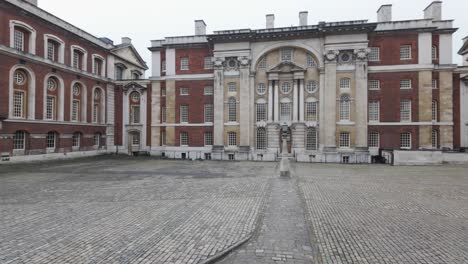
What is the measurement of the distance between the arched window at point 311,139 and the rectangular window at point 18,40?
3121cm

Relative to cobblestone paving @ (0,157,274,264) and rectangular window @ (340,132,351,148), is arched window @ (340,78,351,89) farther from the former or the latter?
cobblestone paving @ (0,157,274,264)

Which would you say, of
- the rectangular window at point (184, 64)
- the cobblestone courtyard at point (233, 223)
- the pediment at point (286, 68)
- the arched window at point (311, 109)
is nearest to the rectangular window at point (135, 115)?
the rectangular window at point (184, 64)

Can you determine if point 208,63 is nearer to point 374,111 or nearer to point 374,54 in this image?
point 374,54

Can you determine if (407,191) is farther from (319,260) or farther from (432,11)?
(432,11)

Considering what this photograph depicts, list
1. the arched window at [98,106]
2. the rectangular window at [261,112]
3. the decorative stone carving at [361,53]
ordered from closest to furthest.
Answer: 1. the decorative stone carving at [361,53]
2. the rectangular window at [261,112]
3. the arched window at [98,106]

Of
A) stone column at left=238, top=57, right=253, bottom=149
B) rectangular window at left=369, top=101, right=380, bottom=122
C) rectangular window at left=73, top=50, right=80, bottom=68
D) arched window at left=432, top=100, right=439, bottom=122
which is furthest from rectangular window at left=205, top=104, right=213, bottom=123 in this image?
arched window at left=432, top=100, right=439, bottom=122

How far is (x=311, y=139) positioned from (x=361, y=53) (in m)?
11.0

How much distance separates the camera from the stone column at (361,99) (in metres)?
26.2

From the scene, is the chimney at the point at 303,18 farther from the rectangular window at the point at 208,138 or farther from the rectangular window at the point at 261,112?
the rectangular window at the point at 208,138

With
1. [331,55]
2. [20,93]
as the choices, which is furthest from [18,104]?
[331,55]

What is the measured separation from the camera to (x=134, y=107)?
1328 inches

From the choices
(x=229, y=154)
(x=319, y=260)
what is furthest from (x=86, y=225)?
(x=229, y=154)

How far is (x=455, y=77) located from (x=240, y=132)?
85.6 ft

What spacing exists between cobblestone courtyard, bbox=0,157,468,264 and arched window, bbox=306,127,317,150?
15.4 m
